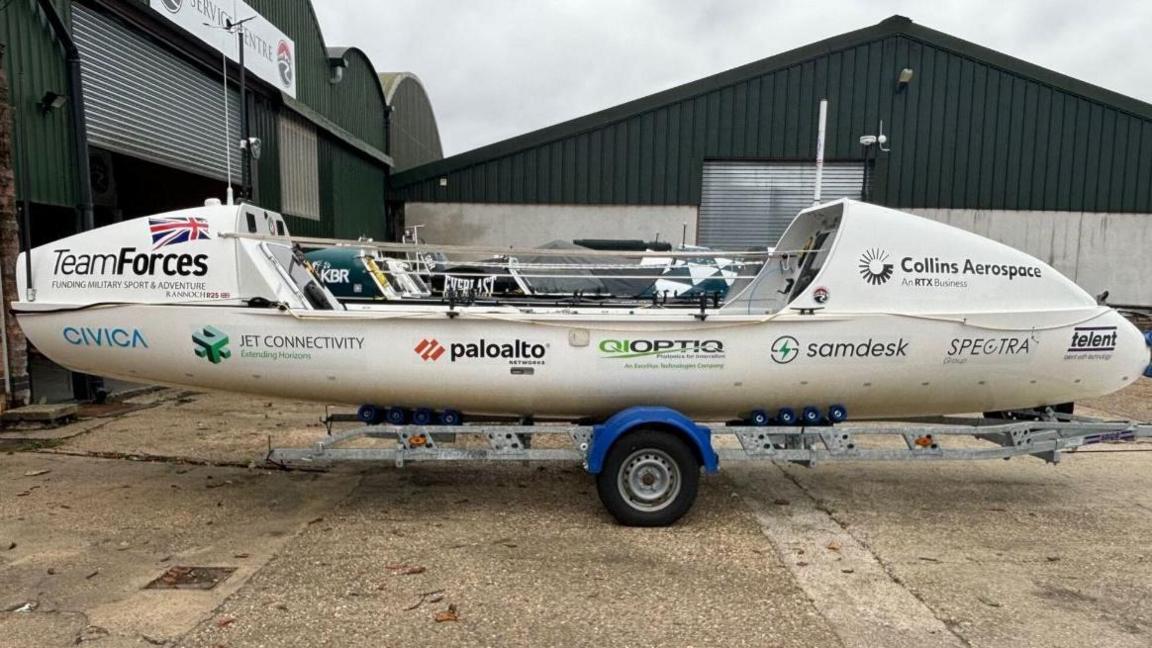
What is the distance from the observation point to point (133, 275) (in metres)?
4.64

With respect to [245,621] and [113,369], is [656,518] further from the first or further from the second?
[113,369]

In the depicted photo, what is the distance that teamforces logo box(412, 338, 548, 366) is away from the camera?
4621 mm

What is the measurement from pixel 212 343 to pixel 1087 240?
1983 centimetres

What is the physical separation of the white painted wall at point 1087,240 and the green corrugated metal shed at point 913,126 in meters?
0.28

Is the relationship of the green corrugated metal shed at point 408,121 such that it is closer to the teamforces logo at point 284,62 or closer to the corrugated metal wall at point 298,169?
the corrugated metal wall at point 298,169

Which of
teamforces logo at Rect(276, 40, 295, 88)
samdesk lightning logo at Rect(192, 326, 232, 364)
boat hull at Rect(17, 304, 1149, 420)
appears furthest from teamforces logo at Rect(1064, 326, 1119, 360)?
teamforces logo at Rect(276, 40, 295, 88)

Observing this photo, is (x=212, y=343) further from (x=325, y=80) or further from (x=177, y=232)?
(x=325, y=80)

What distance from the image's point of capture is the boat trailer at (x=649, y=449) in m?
4.54

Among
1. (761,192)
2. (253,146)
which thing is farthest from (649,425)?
(761,192)

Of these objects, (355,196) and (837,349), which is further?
(355,196)

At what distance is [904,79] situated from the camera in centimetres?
1619

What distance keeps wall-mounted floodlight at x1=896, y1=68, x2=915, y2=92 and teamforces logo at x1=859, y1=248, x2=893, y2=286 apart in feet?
45.7

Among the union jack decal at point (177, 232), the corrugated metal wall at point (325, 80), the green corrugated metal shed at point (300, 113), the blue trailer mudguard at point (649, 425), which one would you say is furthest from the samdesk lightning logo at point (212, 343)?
the corrugated metal wall at point (325, 80)

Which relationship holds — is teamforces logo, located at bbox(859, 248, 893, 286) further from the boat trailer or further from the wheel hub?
the wheel hub
